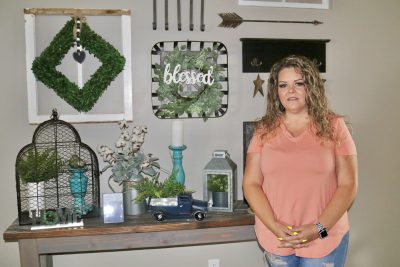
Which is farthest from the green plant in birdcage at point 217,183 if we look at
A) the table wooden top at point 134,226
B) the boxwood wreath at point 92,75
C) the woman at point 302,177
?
the boxwood wreath at point 92,75

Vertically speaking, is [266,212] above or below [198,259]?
above

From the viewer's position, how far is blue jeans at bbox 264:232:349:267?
61.7 inches

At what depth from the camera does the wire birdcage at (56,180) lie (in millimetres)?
1888

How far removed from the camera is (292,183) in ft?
5.17

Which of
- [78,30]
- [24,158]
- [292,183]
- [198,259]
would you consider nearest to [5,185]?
[24,158]

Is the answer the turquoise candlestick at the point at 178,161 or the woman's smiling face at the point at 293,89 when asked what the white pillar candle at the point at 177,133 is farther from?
the woman's smiling face at the point at 293,89

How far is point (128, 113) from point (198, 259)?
0.98 metres

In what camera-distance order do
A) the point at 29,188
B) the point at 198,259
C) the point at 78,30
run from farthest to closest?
the point at 198,259 → the point at 78,30 → the point at 29,188

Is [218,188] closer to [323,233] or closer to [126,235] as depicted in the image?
[126,235]

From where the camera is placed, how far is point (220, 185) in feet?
6.77

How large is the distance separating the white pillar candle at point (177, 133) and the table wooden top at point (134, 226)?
0.41m

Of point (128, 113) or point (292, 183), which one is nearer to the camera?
point (292, 183)

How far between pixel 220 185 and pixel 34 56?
123 centimetres

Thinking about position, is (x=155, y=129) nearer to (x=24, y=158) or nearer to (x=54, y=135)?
(x=54, y=135)
